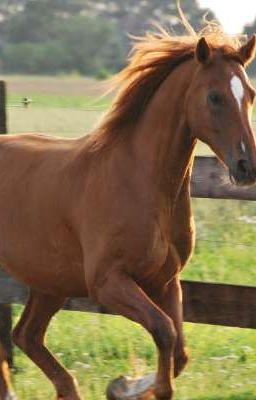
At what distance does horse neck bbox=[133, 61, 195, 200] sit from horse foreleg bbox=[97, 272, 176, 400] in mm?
529

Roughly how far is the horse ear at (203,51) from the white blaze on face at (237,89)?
19 centimetres

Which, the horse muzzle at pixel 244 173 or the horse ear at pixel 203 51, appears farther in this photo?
the horse ear at pixel 203 51

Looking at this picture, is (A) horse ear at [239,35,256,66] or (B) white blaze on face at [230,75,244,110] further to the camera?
(A) horse ear at [239,35,256,66]

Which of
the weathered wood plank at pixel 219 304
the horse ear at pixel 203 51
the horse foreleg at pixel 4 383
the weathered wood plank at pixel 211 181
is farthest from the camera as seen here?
the weathered wood plank at pixel 211 181

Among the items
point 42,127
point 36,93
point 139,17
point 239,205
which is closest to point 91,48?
point 139,17

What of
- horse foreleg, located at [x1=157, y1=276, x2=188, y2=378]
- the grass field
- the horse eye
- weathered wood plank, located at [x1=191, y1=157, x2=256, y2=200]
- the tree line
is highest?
the horse eye

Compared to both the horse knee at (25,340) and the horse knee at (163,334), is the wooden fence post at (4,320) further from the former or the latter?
the horse knee at (163,334)

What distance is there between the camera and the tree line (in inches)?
2963

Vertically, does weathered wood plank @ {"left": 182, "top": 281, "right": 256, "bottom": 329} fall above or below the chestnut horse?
below

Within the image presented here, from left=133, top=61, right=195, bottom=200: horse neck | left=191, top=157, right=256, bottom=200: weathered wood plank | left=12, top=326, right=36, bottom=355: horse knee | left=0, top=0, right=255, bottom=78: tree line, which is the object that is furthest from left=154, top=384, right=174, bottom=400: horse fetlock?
left=0, top=0, right=255, bottom=78: tree line

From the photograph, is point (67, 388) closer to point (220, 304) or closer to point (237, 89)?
point (220, 304)

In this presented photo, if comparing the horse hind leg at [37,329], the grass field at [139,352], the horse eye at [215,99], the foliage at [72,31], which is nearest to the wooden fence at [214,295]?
the horse hind leg at [37,329]

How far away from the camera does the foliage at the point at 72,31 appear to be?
7525cm

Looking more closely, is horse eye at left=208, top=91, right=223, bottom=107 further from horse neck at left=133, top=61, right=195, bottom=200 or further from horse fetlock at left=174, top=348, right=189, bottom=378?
horse fetlock at left=174, top=348, right=189, bottom=378
